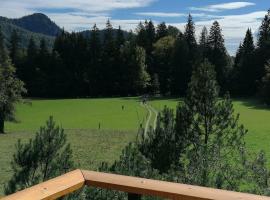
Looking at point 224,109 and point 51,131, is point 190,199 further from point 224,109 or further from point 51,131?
point 224,109

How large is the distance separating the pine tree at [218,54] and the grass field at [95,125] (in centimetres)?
776

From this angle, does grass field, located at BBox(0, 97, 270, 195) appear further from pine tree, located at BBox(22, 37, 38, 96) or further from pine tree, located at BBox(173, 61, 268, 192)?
pine tree, located at BBox(22, 37, 38, 96)

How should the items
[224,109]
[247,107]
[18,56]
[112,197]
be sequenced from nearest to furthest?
[112,197] → [224,109] → [247,107] → [18,56]

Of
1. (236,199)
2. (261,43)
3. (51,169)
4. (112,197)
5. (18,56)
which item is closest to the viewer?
(236,199)

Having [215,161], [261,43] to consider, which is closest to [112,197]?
[215,161]

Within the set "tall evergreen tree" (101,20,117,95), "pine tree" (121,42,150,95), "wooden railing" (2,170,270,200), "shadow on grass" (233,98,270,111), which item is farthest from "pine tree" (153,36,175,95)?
"wooden railing" (2,170,270,200)

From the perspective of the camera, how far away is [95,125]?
61.8m

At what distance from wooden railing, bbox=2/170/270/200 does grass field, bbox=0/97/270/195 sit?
78.2 ft

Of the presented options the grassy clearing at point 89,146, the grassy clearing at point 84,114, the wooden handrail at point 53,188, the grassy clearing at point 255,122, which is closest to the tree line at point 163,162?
the wooden handrail at point 53,188

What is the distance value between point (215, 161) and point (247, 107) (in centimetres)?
6055

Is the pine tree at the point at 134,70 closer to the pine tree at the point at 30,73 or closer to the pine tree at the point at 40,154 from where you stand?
the pine tree at the point at 30,73

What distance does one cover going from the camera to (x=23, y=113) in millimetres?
75062

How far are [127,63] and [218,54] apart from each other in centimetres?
1812

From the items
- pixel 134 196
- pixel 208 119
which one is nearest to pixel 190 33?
pixel 208 119
